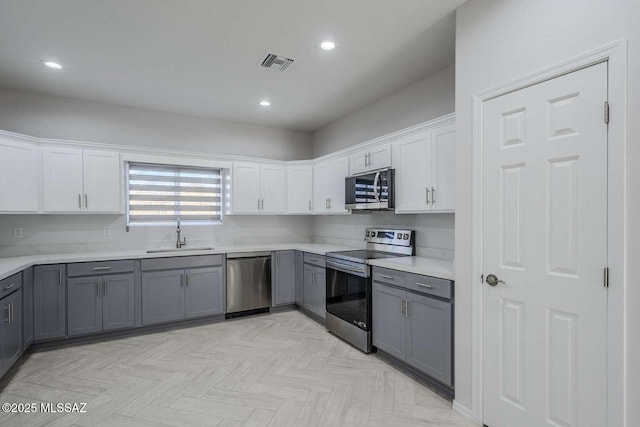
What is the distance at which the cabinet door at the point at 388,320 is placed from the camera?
2.81 meters

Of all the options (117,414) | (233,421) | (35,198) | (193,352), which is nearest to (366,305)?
(233,421)

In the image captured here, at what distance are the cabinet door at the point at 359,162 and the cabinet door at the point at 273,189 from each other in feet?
4.42

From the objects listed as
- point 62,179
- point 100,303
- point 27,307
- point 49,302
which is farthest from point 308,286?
point 62,179

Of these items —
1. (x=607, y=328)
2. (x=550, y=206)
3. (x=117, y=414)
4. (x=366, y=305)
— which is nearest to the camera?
(x=607, y=328)

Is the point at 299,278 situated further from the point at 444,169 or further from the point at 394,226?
the point at 444,169

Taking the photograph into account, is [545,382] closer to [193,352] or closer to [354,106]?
[193,352]

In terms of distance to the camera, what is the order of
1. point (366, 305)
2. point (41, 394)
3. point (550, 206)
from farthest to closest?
point (366, 305) < point (41, 394) < point (550, 206)

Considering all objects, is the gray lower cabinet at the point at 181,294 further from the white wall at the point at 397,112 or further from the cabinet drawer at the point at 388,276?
the white wall at the point at 397,112

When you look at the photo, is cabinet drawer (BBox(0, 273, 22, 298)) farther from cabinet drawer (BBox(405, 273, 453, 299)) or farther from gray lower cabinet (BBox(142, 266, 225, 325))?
cabinet drawer (BBox(405, 273, 453, 299))

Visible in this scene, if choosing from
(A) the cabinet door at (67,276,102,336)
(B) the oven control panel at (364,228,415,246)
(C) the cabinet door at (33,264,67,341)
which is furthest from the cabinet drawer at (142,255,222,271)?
(B) the oven control panel at (364,228,415,246)

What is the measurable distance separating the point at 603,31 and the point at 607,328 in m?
1.44

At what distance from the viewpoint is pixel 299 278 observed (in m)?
4.60

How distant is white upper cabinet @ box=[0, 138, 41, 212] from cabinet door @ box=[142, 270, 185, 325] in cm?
139

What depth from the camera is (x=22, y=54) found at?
2881mm
